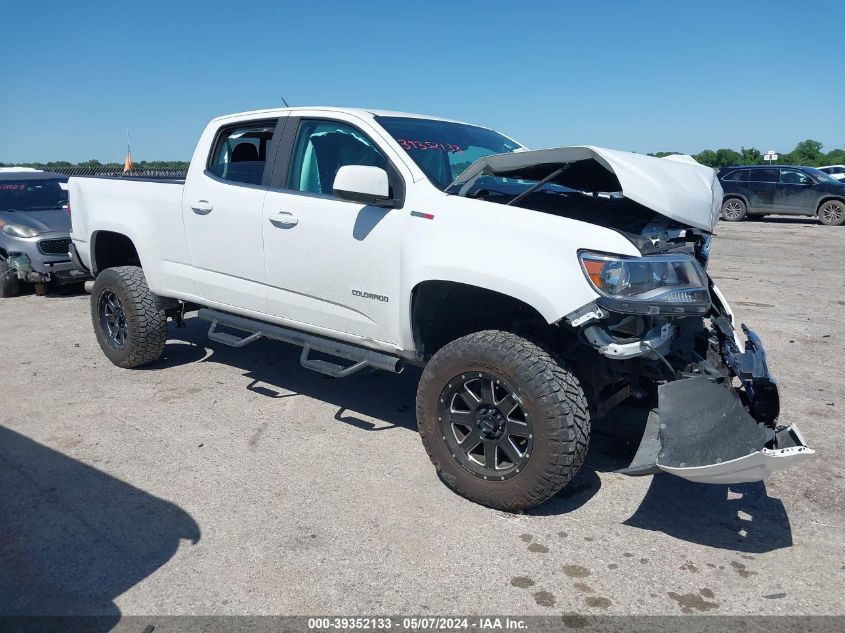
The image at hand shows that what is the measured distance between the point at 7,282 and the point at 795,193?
19.1 m

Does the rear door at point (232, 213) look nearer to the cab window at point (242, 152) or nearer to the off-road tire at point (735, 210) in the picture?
the cab window at point (242, 152)

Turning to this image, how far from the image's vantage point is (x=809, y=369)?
6.17m

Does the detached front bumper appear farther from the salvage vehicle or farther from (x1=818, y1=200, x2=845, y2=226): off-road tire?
(x1=818, y1=200, x2=845, y2=226): off-road tire

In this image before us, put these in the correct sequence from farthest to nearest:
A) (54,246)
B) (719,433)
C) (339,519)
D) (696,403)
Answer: (54,246)
(339,519)
(696,403)
(719,433)

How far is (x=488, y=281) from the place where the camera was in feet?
11.9

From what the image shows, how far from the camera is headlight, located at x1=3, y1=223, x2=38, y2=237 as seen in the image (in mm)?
9500

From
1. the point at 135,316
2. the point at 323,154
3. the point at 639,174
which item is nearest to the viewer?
the point at 639,174

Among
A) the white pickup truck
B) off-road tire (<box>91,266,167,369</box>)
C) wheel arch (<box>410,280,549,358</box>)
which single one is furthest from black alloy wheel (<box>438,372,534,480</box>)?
off-road tire (<box>91,266,167,369</box>)

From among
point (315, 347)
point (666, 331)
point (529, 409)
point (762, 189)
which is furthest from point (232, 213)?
point (762, 189)

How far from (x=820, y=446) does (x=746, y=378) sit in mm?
1521

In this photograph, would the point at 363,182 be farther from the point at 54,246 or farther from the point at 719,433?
the point at 54,246

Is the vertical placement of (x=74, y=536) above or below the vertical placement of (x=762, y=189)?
below

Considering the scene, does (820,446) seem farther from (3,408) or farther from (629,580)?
(3,408)

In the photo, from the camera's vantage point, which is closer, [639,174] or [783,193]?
[639,174]
